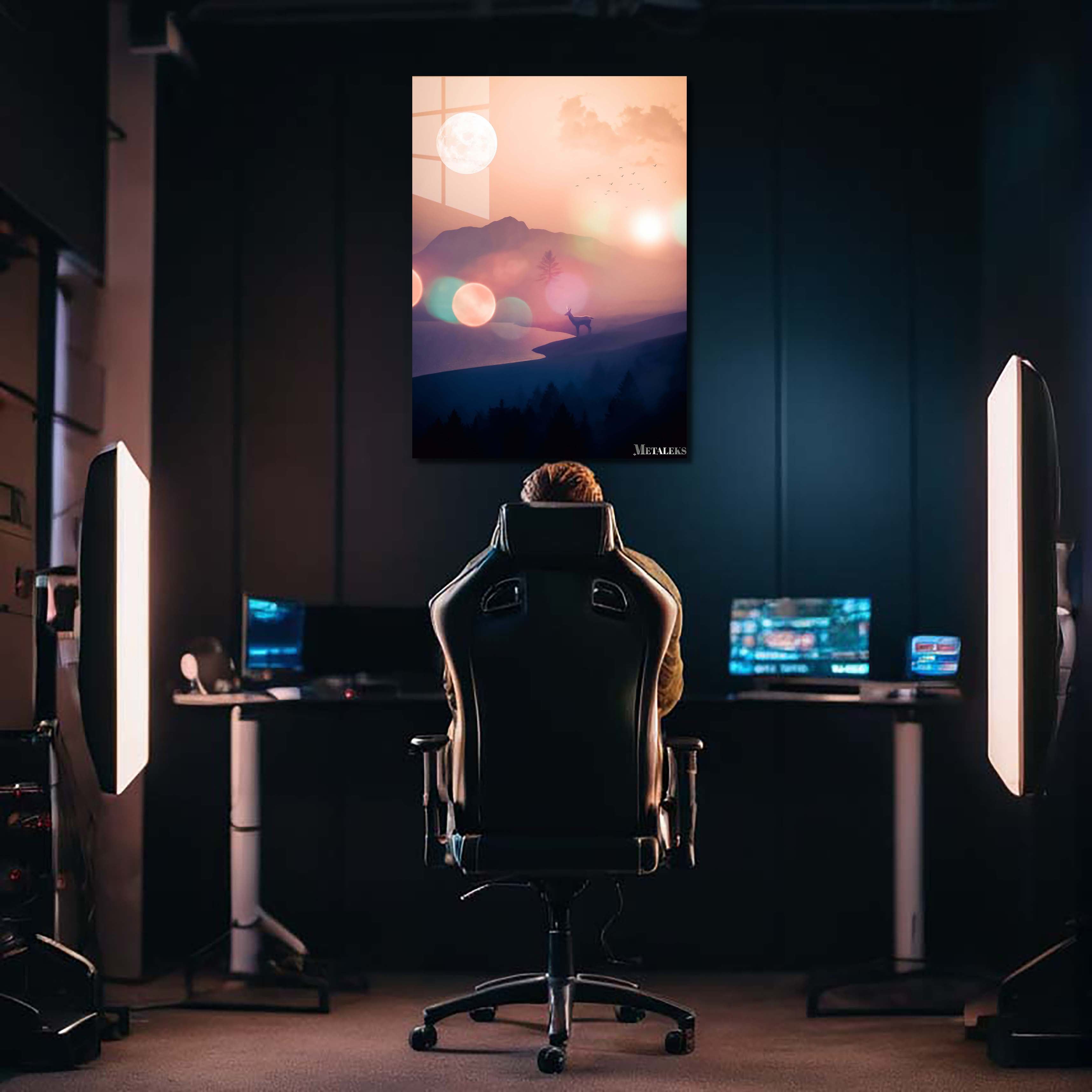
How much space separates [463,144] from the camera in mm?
5402

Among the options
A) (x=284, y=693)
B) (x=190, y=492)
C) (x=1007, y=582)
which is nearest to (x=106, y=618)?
(x=284, y=693)

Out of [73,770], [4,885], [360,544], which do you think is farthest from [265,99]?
[4,885]

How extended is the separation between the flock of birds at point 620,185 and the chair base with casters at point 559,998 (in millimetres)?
2742

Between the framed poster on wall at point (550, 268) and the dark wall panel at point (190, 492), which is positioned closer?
the dark wall panel at point (190, 492)

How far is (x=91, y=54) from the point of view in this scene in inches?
197

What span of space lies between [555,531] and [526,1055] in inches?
59.4

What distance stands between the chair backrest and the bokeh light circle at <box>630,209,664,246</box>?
2.21m

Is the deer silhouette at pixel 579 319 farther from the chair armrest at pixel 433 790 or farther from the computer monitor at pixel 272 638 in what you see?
the chair armrest at pixel 433 790

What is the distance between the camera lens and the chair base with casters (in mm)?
3668

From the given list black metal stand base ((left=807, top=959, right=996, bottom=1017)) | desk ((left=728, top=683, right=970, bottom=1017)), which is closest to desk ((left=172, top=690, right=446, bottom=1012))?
desk ((left=728, top=683, right=970, bottom=1017))

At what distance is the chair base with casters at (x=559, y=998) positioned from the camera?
144 inches

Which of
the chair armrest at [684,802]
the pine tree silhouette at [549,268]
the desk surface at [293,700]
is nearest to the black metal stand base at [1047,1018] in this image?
the chair armrest at [684,802]

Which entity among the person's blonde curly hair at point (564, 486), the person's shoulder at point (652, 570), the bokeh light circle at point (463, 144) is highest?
the bokeh light circle at point (463, 144)

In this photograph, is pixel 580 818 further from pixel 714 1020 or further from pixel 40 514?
pixel 40 514
